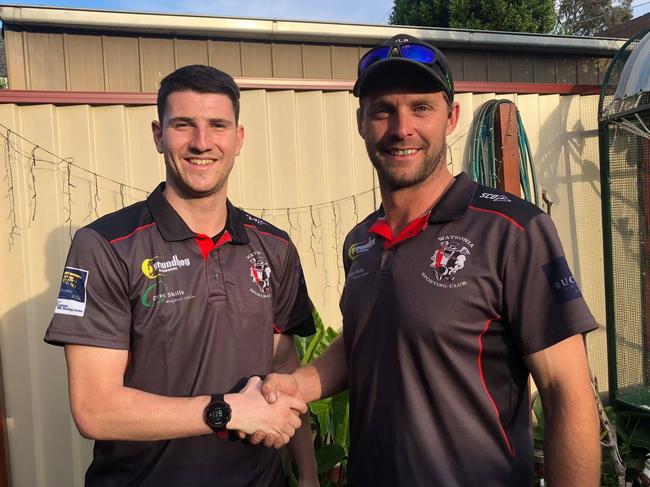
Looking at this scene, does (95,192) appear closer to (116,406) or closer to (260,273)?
(260,273)

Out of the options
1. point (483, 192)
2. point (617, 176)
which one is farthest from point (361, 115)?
point (617, 176)

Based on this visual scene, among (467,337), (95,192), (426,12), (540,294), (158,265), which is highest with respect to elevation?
(426,12)

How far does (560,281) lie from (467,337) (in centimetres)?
29

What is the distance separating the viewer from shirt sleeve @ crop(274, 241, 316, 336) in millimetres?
2244

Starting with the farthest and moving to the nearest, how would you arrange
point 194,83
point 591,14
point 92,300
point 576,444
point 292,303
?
point 591,14 < point 292,303 < point 194,83 < point 92,300 < point 576,444

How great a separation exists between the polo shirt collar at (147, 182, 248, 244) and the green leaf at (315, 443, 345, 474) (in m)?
1.55

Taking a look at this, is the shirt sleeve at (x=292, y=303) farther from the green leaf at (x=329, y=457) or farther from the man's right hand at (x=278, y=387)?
the green leaf at (x=329, y=457)

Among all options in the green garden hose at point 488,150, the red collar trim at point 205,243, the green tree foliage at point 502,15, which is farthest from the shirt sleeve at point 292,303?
the green tree foliage at point 502,15

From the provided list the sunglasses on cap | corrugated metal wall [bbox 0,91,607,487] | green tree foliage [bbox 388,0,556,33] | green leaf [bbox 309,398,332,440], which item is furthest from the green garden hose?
green tree foliage [bbox 388,0,556,33]

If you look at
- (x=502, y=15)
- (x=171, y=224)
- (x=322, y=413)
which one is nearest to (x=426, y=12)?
(x=502, y=15)

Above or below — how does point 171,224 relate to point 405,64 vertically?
below

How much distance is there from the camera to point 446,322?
5.19 feet

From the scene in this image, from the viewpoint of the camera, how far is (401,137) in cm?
174

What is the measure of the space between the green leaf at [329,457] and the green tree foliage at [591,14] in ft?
106
